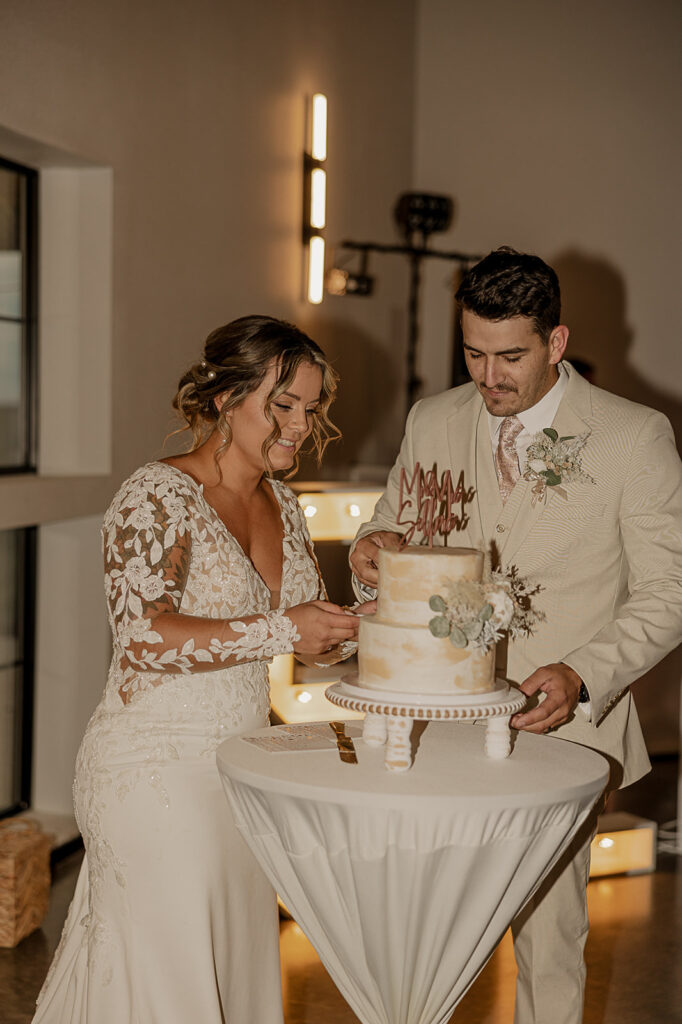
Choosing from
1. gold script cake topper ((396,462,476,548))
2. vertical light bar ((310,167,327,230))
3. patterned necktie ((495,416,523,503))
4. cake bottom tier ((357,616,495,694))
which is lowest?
cake bottom tier ((357,616,495,694))

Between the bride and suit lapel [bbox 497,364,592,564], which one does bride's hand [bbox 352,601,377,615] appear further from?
suit lapel [bbox 497,364,592,564]

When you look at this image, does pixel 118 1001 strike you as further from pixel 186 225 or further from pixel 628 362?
pixel 628 362

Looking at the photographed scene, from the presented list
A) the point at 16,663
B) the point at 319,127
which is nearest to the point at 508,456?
the point at 16,663

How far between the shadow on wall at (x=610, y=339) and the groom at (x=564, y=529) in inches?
174

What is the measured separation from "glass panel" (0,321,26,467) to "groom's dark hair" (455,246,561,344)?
2.34 metres

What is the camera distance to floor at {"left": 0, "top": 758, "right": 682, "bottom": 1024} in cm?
346

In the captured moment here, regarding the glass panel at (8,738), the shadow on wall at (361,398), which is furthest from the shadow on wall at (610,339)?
the glass panel at (8,738)

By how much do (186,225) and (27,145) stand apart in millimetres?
973

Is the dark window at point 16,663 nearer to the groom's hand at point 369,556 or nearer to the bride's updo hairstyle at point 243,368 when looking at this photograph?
the bride's updo hairstyle at point 243,368

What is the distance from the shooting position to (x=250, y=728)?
245cm

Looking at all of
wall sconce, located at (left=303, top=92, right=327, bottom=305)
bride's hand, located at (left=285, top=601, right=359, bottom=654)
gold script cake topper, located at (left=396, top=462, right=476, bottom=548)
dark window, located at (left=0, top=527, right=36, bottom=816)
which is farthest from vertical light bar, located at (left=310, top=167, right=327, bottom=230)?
bride's hand, located at (left=285, top=601, right=359, bottom=654)

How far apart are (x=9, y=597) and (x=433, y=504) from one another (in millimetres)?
2735

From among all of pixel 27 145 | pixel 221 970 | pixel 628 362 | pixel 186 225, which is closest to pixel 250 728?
pixel 221 970

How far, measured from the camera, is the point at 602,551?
2.51m
